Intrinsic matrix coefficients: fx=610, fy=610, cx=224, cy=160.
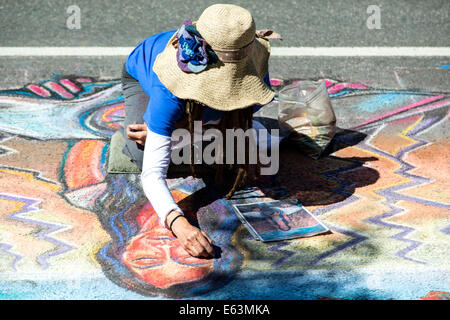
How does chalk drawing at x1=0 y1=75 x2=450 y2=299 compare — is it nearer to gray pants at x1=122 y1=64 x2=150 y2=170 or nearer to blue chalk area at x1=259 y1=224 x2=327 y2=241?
blue chalk area at x1=259 y1=224 x2=327 y2=241

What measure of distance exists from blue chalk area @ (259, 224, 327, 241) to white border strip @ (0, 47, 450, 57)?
2658 millimetres

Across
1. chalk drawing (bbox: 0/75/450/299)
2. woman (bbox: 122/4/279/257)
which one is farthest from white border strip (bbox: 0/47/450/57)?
woman (bbox: 122/4/279/257)

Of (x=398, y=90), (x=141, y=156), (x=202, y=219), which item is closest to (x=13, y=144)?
(x=141, y=156)

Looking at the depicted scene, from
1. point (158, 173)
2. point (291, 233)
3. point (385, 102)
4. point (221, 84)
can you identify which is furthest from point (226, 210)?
point (385, 102)

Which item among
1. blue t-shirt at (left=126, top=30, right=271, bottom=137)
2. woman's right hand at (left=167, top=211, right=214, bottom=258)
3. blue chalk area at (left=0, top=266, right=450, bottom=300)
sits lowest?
blue chalk area at (left=0, top=266, right=450, bottom=300)

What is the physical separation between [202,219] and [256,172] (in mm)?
487

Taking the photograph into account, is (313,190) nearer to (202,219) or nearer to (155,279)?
(202,219)

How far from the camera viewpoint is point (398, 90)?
5.04 metres

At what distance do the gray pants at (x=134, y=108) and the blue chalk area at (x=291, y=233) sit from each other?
1010 millimetres

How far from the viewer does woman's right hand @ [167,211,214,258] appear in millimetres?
3051

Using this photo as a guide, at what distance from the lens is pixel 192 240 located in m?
3.05

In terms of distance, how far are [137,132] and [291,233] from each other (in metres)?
1.09

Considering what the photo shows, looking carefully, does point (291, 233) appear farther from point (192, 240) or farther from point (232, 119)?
point (232, 119)

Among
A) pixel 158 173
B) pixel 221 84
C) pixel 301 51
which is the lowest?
pixel 301 51
